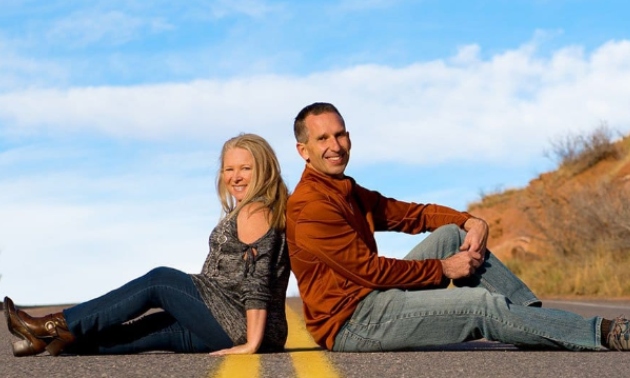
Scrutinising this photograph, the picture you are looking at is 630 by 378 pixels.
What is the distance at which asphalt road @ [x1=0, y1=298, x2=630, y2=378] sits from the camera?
5750mm

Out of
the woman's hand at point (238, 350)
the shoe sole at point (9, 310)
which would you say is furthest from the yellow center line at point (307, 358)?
the shoe sole at point (9, 310)

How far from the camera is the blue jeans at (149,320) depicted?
6.77 metres

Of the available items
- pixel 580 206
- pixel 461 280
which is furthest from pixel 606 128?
pixel 461 280

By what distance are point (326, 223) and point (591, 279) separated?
55.2ft

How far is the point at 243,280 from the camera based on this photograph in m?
6.57

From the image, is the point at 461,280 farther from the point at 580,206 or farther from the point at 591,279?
the point at 580,206

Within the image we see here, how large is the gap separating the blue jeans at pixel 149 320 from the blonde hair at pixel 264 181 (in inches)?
24.3

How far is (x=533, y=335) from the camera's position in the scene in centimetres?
666

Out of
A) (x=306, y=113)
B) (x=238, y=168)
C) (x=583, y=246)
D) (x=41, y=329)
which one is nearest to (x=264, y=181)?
(x=238, y=168)

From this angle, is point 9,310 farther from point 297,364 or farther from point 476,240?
point 476,240

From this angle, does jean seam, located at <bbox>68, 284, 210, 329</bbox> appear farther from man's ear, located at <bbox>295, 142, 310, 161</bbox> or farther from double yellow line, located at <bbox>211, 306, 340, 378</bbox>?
man's ear, located at <bbox>295, 142, 310, 161</bbox>

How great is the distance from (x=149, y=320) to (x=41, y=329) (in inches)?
28.1

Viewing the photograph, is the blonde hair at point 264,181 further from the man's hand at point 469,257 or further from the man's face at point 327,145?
the man's hand at point 469,257

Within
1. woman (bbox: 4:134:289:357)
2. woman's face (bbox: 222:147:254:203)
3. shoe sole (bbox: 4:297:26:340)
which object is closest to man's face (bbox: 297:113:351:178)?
woman (bbox: 4:134:289:357)
